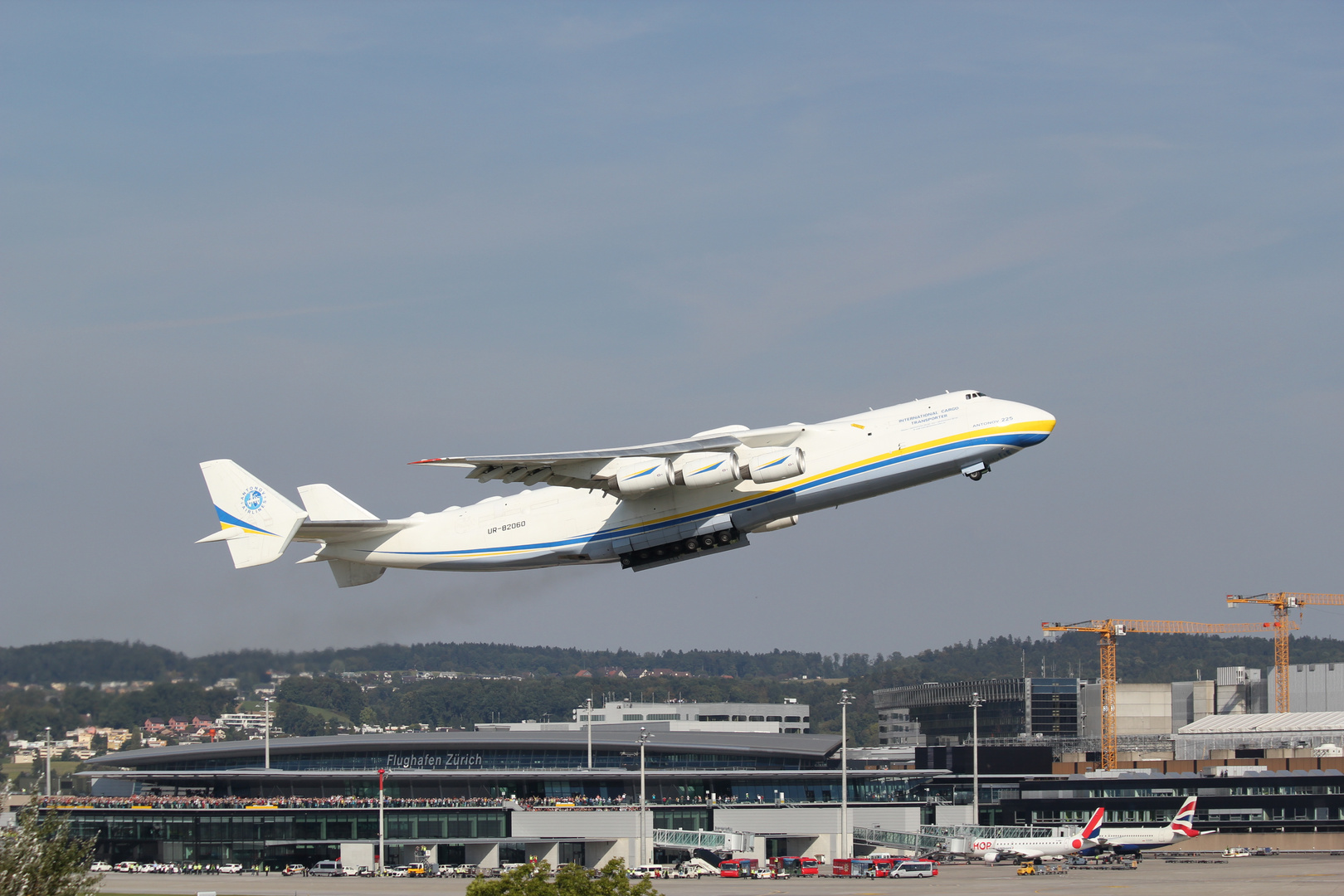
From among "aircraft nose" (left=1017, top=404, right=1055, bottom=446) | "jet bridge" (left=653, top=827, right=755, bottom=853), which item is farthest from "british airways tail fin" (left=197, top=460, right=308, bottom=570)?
"jet bridge" (left=653, top=827, right=755, bottom=853)

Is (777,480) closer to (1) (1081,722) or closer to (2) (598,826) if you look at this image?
(2) (598,826)

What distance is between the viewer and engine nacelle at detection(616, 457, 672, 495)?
111 ft

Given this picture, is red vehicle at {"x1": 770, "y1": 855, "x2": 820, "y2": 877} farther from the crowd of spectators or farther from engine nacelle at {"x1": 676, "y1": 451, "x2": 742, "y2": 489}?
engine nacelle at {"x1": 676, "y1": 451, "x2": 742, "y2": 489}

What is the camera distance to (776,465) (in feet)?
109

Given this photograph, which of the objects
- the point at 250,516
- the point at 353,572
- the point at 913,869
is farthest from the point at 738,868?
the point at 250,516

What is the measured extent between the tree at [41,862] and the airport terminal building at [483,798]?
38687mm

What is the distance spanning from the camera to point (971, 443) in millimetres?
33750

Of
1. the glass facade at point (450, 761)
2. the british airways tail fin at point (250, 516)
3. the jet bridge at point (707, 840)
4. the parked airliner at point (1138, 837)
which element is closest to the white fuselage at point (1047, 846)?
the parked airliner at point (1138, 837)

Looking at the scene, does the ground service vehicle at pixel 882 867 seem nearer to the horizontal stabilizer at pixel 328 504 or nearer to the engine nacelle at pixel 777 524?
the engine nacelle at pixel 777 524

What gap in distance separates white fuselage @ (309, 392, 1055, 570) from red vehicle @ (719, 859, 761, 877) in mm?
30364

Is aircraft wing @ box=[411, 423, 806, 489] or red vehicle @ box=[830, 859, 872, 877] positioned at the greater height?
aircraft wing @ box=[411, 423, 806, 489]

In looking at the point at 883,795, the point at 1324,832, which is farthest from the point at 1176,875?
the point at 883,795

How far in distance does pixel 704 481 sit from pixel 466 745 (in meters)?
62.6

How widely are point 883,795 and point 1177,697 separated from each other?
59.7m
